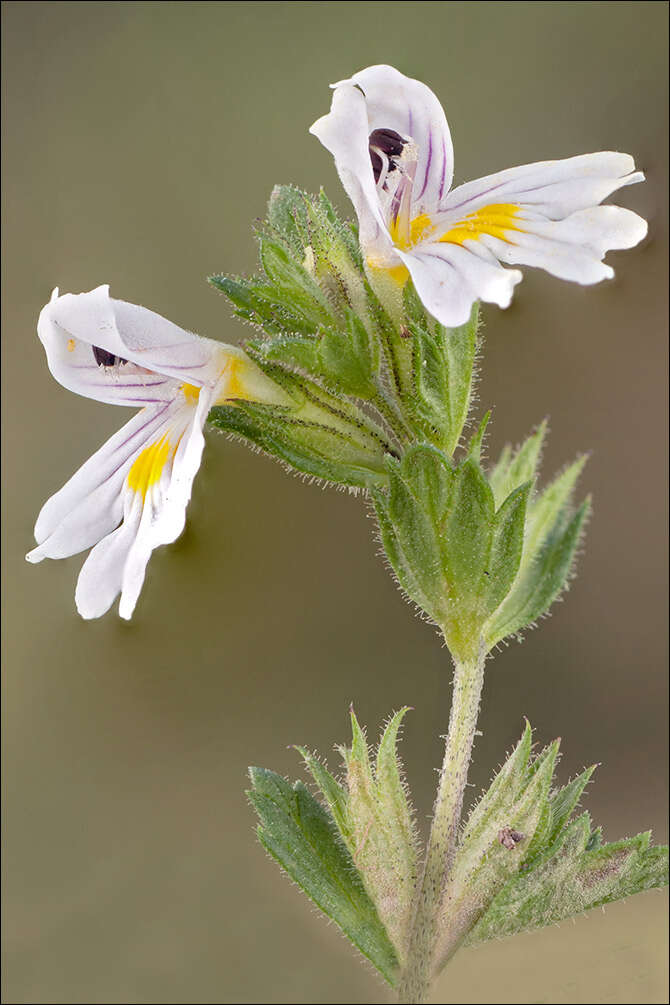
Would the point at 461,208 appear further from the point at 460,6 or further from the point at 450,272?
the point at 460,6

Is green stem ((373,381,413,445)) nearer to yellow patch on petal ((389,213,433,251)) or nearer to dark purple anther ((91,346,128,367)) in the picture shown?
yellow patch on petal ((389,213,433,251))

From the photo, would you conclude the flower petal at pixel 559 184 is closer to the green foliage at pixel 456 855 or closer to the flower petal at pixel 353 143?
the flower petal at pixel 353 143

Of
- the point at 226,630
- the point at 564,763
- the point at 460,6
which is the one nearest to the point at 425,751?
the point at 564,763

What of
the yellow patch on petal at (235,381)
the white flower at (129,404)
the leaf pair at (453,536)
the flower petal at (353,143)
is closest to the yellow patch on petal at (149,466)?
the white flower at (129,404)

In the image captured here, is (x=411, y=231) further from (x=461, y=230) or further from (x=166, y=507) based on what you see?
(x=166, y=507)

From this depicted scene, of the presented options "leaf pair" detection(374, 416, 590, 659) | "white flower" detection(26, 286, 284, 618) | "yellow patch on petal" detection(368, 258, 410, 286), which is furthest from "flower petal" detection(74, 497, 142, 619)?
"yellow patch on petal" detection(368, 258, 410, 286)

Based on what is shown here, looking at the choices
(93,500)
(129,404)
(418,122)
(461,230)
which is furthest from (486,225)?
(93,500)
